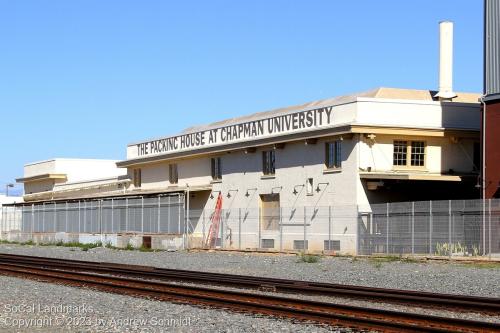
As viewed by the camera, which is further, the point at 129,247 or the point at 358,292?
the point at 129,247

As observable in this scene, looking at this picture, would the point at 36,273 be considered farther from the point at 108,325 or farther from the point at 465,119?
the point at 465,119

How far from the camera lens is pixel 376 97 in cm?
4356

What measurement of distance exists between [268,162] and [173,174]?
10779 mm

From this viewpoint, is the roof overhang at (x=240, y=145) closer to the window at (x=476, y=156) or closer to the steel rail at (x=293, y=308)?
the window at (x=476, y=156)

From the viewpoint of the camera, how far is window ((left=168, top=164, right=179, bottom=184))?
186ft

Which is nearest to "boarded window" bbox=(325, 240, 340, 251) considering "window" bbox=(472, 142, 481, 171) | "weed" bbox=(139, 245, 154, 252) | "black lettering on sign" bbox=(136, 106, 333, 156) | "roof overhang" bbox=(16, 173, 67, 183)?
"black lettering on sign" bbox=(136, 106, 333, 156)

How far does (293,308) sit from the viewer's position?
16.4m

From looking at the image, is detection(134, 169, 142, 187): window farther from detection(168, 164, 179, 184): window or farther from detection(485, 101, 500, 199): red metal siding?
detection(485, 101, 500, 199): red metal siding

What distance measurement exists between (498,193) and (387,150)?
21.5ft

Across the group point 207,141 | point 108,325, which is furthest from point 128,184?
point 108,325

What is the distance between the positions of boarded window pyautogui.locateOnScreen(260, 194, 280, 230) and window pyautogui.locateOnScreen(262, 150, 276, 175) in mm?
1236

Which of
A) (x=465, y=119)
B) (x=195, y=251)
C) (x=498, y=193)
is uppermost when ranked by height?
(x=465, y=119)

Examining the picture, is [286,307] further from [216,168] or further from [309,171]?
[216,168]

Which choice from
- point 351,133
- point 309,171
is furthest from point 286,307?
point 309,171
